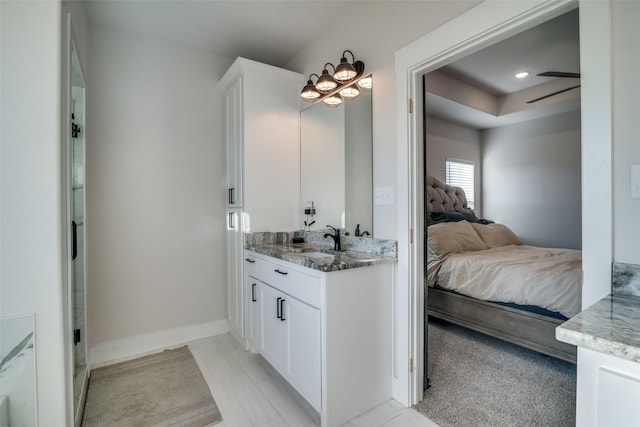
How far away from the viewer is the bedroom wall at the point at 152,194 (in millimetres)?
2391

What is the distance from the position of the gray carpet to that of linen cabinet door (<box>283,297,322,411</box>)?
2.23 ft

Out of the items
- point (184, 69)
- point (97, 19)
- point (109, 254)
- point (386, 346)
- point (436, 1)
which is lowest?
point (386, 346)

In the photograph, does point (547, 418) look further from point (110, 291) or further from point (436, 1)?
point (110, 291)

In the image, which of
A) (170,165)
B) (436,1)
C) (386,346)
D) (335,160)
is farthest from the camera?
(170,165)

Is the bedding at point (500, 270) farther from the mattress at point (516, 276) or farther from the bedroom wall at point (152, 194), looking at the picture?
the bedroom wall at point (152, 194)

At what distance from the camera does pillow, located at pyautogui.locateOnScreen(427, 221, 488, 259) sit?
3080 mm

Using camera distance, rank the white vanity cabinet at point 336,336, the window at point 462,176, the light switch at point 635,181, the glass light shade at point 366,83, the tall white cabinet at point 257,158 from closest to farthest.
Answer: the light switch at point 635,181 → the white vanity cabinet at point 336,336 → the glass light shade at point 366,83 → the tall white cabinet at point 257,158 → the window at point 462,176

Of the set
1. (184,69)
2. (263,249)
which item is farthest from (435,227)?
(184,69)

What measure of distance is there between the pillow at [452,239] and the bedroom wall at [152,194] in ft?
7.12

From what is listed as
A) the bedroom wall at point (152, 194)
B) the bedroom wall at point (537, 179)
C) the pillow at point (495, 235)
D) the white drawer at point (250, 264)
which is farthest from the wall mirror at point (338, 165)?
the bedroom wall at point (537, 179)

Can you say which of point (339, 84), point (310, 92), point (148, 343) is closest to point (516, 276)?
point (339, 84)

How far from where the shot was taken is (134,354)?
2473mm

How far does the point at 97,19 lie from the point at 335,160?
215 centimetres

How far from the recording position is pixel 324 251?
7.29 ft
